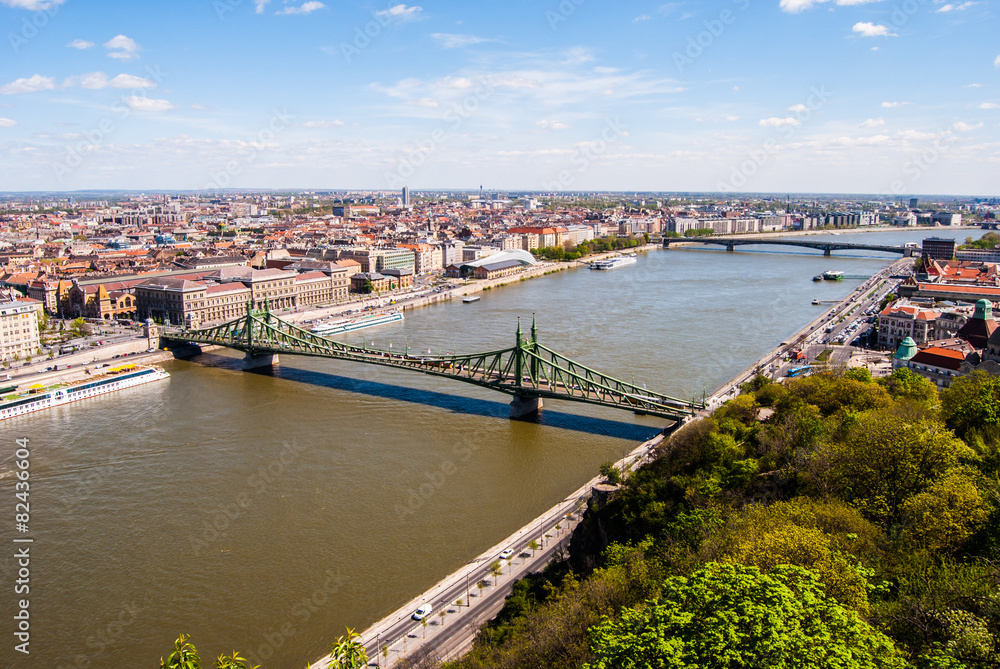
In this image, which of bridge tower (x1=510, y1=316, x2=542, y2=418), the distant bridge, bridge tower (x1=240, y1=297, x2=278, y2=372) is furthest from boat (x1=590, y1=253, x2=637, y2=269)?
bridge tower (x1=510, y1=316, x2=542, y2=418)

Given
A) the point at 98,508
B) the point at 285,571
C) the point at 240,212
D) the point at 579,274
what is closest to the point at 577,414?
the point at 285,571

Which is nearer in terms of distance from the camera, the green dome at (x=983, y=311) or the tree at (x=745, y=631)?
the tree at (x=745, y=631)

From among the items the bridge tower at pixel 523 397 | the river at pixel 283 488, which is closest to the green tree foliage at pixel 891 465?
the river at pixel 283 488

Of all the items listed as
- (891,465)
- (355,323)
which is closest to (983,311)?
(891,465)

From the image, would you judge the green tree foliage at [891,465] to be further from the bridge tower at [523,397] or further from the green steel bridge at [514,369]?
the bridge tower at [523,397]

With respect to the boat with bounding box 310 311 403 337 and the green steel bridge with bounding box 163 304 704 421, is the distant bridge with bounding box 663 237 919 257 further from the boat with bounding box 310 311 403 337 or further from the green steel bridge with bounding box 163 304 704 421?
the green steel bridge with bounding box 163 304 704 421

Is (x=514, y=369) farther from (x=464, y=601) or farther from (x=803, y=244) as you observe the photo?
(x=803, y=244)

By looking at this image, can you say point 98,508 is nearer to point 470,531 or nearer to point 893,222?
point 470,531
